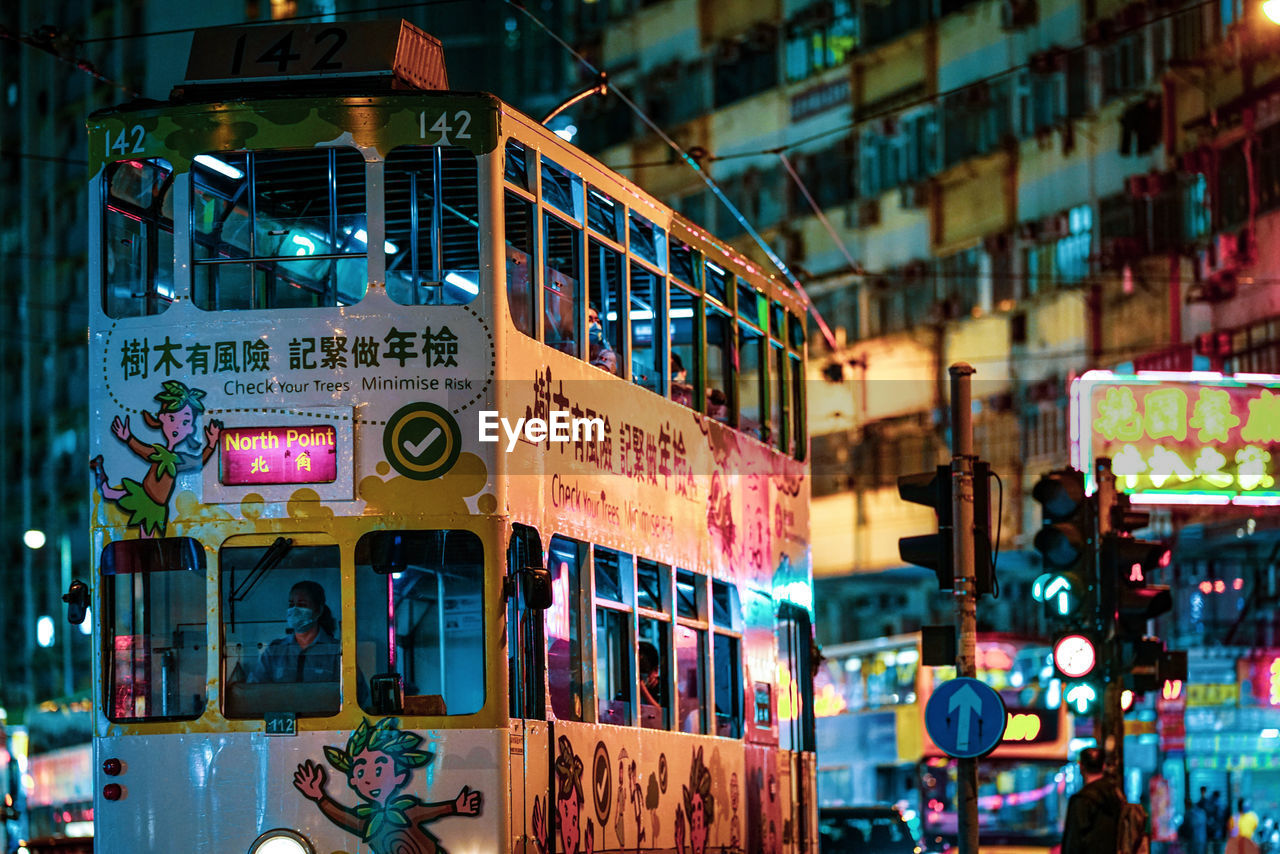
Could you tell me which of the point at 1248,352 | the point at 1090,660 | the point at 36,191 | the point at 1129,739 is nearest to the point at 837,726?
the point at 1129,739

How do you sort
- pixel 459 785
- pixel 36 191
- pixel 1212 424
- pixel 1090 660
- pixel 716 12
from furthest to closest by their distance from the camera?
1. pixel 36 191
2. pixel 716 12
3. pixel 1212 424
4. pixel 1090 660
5. pixel 459 785

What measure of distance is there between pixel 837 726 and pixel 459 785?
24.1m

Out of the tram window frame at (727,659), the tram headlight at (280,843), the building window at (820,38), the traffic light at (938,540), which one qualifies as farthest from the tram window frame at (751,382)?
the building window at (820,38)

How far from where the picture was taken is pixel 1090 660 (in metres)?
13.2

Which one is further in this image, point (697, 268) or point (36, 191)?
point (36, 191)

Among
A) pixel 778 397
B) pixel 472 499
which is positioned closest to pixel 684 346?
pixel 778 397

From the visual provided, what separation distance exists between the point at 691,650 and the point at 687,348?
5.97ft

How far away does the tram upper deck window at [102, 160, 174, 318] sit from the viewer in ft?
35.8

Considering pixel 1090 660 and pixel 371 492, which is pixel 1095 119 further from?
pixel 371 492

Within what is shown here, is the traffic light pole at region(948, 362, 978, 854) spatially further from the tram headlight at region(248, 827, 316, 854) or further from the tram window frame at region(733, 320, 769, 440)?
the tram headlight at region(248, 827, 316, 854)

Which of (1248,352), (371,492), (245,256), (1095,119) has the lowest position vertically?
(371,492)

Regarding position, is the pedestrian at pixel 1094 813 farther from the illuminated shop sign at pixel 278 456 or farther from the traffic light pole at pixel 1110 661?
the illuminated shop sign at pixel 278 456

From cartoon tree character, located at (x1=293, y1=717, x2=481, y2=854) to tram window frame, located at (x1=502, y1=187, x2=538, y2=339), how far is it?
210 cm

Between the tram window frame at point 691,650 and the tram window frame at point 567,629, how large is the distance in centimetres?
131
